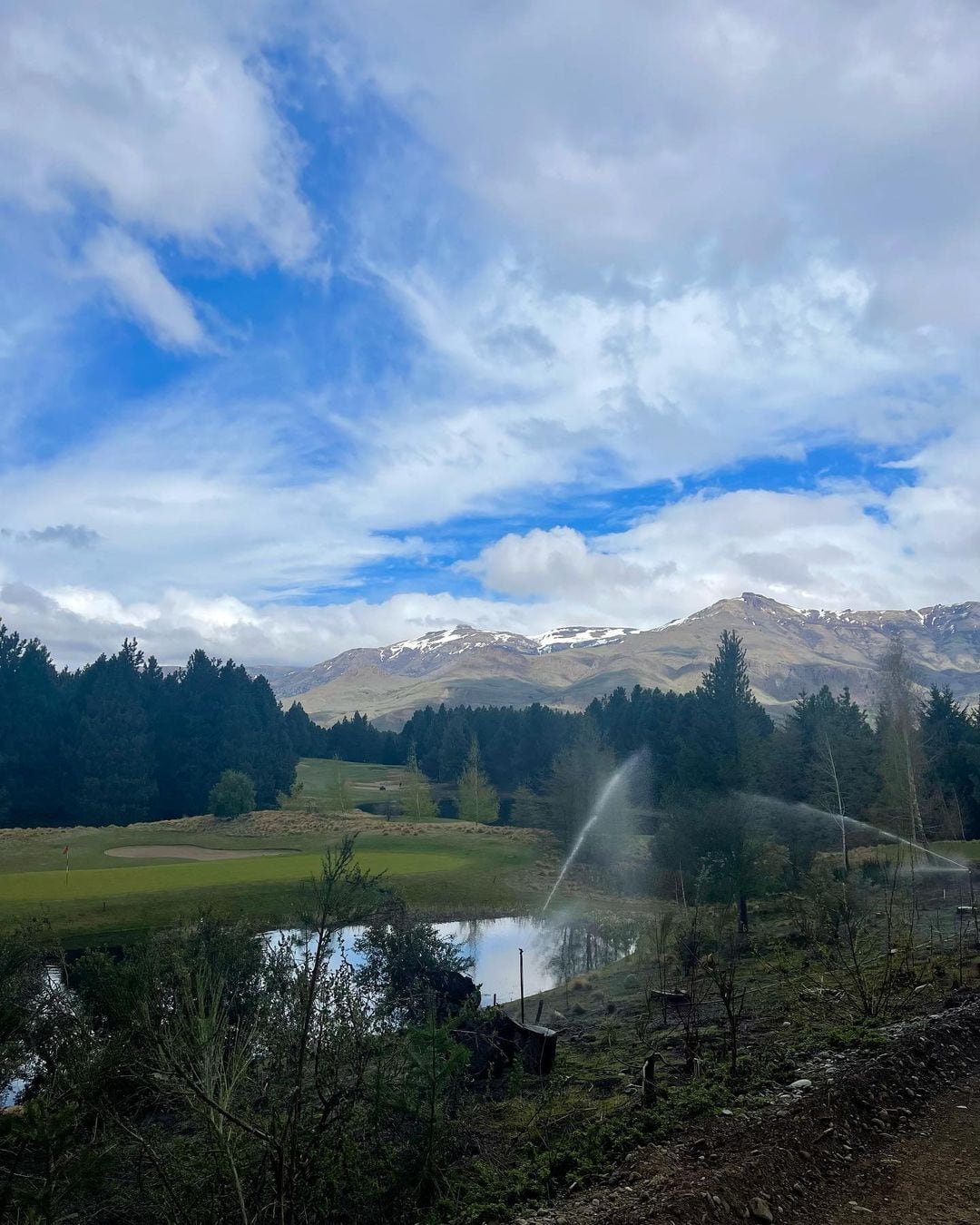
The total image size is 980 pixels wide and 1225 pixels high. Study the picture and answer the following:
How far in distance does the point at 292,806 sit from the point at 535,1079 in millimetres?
62953

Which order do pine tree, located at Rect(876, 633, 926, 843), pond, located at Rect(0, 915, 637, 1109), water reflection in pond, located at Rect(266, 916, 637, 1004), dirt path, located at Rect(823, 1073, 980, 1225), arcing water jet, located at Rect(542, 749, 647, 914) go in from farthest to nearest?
arcing water jet, located at Rect(542, 749, 647, 914), pine tree, located at Rect(876, 633, 926, 843), water reflection in pond, located at Rect(266, 916, 637, 1004), pond, located at Rect(0, 915, 637, 1109), dirt path, located at Rect(823, 1073, 980, 1225)

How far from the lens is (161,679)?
276ft

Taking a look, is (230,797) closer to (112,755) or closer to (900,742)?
(112,755)

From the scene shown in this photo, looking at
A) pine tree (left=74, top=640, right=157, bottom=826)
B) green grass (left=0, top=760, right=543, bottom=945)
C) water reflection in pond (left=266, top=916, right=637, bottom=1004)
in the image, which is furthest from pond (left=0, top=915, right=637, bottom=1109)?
pine tree (left=74, top=640, right=157, bottom=826)

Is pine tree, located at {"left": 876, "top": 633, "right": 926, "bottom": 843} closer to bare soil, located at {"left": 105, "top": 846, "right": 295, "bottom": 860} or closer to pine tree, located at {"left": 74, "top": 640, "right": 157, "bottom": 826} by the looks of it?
bare soil, located at {"left": 105, "top": 846, "right": 295, "bottom": 860}

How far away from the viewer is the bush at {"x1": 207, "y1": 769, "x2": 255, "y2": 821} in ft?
206

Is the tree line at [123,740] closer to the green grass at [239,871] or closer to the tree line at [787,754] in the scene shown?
the green grass at [239,871]

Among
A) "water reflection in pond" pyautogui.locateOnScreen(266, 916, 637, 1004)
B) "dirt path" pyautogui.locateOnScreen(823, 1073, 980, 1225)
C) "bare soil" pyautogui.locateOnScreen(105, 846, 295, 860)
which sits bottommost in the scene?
"water reflection in pond" pyautogui.locateOnScreen(266, 916, 637, 1004)

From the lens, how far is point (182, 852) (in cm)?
5097

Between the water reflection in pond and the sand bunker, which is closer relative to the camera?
the water reflection in pond

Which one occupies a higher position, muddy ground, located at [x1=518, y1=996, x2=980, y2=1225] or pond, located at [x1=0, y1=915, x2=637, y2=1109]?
muddy ground, located at [x1=518, y1=996, x2=980, y2=1225]

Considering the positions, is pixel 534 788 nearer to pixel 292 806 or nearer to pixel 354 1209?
pixel 292 806

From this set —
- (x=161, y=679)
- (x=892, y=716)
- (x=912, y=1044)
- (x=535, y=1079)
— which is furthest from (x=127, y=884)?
(x=161, y=679)

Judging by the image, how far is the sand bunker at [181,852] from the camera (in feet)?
160
